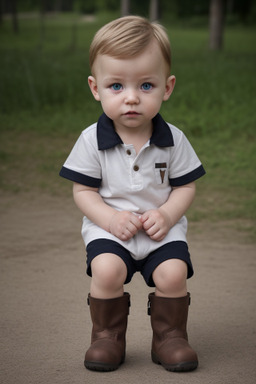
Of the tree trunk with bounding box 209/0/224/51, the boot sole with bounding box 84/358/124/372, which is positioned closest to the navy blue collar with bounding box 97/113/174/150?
the boot sole with bounding box 84/358/124/372

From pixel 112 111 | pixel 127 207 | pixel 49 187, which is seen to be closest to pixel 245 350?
pixel 127 207

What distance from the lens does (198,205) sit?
5547mm

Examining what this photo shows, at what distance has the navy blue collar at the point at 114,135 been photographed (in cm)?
259

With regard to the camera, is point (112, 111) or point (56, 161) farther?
point (56, 161)

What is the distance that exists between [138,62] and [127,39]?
9 centimetres

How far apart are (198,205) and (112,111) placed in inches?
A: 121

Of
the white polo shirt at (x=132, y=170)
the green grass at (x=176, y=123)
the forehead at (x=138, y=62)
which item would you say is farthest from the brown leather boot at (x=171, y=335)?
the green grass at (x=176, y=123)

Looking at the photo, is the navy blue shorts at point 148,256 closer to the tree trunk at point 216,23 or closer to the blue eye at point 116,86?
the blue eye at point 116,86

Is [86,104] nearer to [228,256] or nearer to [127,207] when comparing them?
[228,256]

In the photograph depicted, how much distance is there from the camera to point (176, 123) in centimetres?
855

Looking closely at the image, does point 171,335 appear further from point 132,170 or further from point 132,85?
point 132,85

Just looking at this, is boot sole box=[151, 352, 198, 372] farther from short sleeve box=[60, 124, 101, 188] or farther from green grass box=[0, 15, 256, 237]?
green grass box=[0, 15, 256, 237]

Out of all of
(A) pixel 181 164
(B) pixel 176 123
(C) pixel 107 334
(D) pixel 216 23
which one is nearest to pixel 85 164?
(A) pixel 181 164

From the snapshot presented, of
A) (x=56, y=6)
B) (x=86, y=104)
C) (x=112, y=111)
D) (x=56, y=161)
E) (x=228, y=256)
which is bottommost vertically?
Result: (x=56, y=6)
